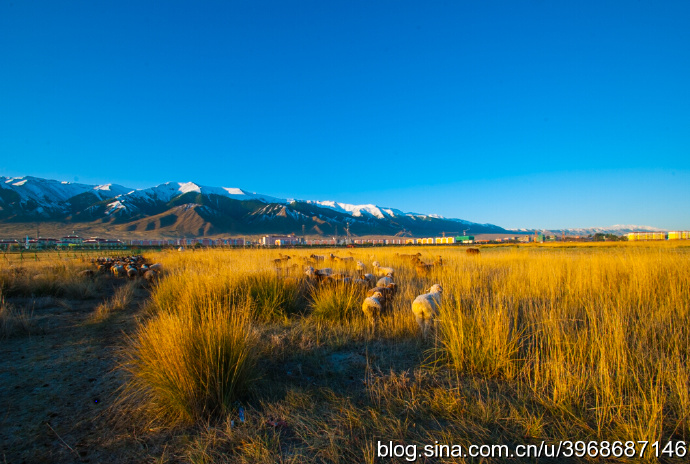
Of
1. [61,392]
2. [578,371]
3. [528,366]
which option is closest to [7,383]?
[61,392]

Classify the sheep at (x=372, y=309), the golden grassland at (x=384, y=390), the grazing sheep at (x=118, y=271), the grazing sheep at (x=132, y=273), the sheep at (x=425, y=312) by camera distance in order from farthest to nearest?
the grazing sheep at (x=118, y=271) → the grazing sheep at (x=132, y=273) → the sheep at (x=372, y=309) → the sheep at (x=425, y=312) → the golden grassland at (x=384, y=390)

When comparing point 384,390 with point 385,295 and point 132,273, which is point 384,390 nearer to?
point 385,295

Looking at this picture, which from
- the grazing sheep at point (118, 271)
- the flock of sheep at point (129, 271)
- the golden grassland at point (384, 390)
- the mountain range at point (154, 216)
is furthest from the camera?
the mountain range at point (154, 216)

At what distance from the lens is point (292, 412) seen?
229 cm

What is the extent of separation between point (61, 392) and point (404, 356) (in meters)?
3.33

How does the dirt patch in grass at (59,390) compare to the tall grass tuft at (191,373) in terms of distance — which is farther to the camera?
the tall grass tuft at (191,373)

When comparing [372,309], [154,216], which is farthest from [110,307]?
[154,216]

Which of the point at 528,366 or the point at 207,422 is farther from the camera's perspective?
the point at 528,366

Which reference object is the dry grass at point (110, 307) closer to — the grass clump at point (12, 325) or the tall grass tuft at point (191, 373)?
the grass clump at point (12, 325)

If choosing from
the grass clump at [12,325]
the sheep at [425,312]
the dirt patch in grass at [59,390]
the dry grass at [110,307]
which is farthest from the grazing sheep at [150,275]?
the sheep at [425,312]

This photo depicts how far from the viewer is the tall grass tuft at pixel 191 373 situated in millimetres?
2289

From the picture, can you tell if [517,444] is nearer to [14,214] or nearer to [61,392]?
[61,392]

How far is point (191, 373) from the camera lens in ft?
7.72

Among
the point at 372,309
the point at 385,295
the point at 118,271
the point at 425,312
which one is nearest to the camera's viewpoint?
the point at 425,312
